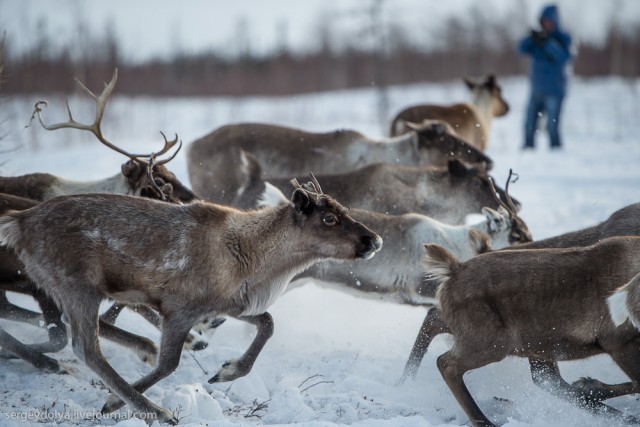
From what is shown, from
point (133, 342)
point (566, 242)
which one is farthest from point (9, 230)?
point (566, 242)

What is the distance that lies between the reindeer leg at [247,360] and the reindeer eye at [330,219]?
899 mm

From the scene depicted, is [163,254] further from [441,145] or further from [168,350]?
[441,145]

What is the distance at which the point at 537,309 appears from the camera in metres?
4.50

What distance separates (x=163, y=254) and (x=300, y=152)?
4.61 metres

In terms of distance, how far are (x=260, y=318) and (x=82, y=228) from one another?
1.42 m

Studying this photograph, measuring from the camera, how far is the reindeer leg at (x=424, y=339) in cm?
550

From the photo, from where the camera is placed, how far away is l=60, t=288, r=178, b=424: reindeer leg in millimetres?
4395

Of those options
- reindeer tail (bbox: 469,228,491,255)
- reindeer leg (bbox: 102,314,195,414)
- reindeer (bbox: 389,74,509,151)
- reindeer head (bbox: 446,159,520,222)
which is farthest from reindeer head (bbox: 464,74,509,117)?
reindeer leg (bbox: 102,314,195,414)

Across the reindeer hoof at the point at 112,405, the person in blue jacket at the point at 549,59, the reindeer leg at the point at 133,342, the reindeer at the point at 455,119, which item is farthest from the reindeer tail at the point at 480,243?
the person in blue jacket at the point at 549,59

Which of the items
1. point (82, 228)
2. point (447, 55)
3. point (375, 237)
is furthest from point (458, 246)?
point (447, 55)

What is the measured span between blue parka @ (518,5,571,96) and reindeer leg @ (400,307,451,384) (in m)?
9.71

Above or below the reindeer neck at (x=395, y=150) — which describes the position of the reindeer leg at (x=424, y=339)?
below

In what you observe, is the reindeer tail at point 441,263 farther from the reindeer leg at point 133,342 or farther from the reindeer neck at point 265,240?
the reindeer leg at point 133,342

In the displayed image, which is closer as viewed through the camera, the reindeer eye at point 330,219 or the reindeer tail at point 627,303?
the reindeer tail at point 627,303
